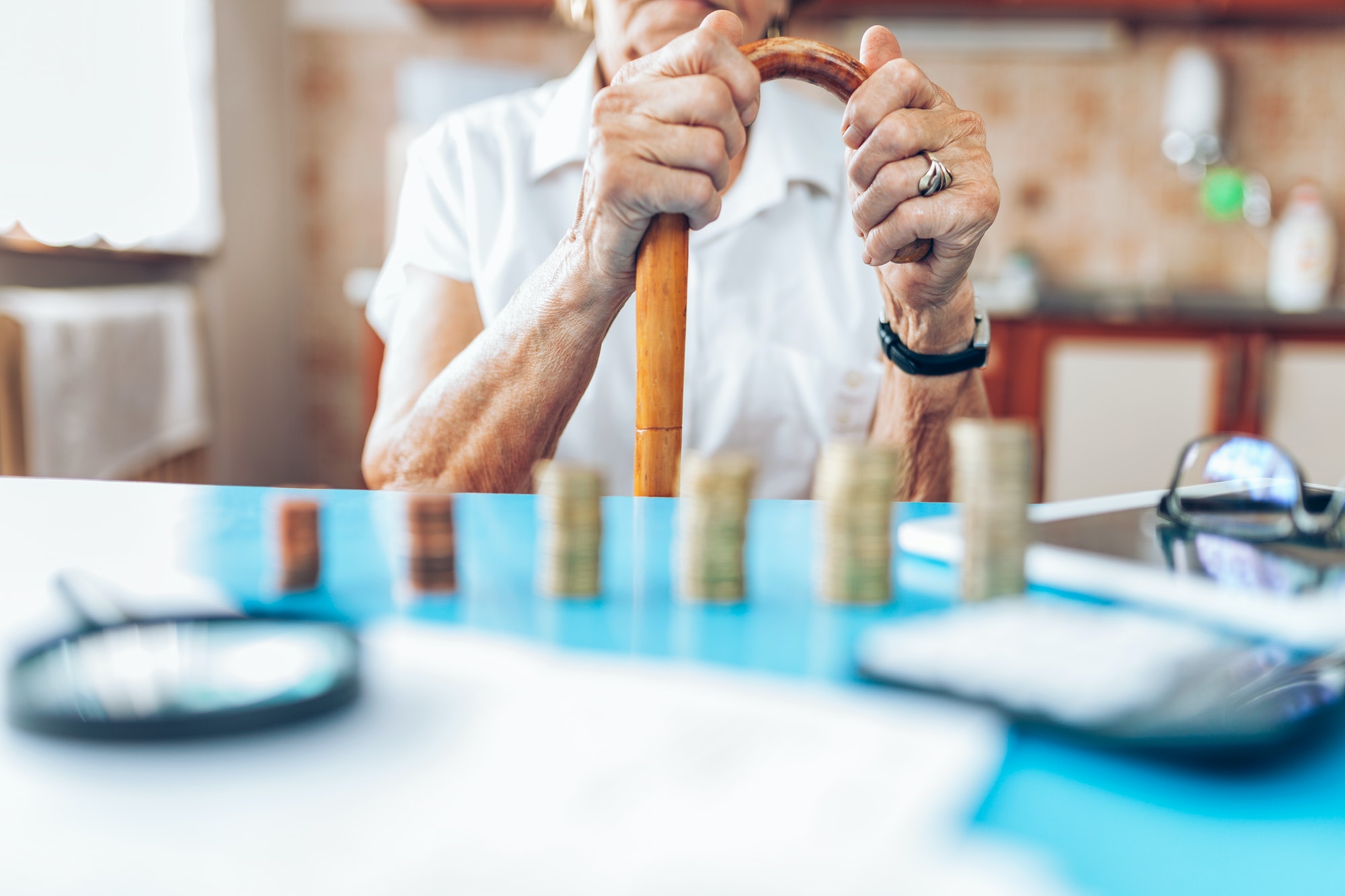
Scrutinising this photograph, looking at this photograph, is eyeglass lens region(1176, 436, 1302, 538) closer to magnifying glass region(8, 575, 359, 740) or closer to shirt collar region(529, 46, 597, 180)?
magnifying glass region(8, 575, 359, 740)

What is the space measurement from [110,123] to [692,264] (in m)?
1.58

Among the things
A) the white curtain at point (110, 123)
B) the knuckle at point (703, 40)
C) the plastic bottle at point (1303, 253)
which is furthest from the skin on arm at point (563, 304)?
the plastic bottle at point (1303, 253)

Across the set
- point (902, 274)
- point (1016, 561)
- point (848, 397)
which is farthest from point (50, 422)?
point (1016, 561)

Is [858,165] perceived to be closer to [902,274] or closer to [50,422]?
[902,274]

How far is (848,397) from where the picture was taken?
115 centimetres

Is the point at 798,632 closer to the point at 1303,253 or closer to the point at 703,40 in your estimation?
the point at 703,40

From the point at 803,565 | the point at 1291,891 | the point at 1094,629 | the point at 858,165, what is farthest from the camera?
the point at 858,165

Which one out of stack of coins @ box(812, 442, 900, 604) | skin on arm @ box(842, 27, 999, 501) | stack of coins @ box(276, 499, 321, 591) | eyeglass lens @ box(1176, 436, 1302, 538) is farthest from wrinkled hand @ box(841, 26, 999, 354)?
stack of coins @ box(276, 499, 321, 591)

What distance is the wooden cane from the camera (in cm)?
60

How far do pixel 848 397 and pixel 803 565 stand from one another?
64cm

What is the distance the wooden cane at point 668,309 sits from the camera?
1.98 ft

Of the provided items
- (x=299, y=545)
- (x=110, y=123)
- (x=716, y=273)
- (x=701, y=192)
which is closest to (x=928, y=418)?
(x=716, y=273)

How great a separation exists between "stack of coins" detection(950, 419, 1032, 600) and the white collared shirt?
0.64m

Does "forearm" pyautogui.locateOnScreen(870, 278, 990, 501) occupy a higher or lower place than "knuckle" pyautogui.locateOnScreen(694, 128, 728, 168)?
lower
